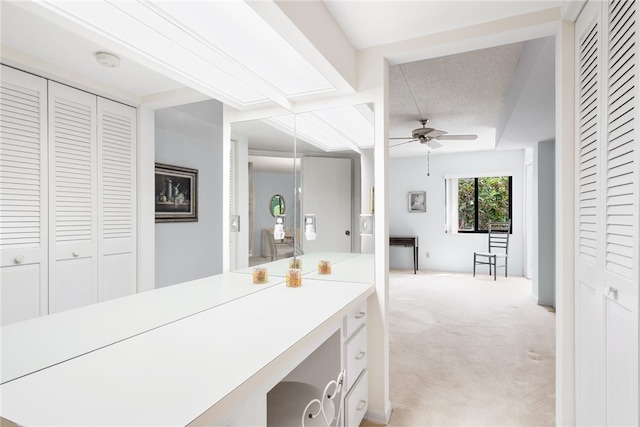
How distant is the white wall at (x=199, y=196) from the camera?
982mm

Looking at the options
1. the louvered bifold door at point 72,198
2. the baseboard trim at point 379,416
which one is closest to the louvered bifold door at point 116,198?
the louvered bifold door at point 72,198

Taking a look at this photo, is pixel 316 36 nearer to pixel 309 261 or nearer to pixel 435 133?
pixel 309 261

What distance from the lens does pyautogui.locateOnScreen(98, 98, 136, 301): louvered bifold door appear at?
2.79 feet

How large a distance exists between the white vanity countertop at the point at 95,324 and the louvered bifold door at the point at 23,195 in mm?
73

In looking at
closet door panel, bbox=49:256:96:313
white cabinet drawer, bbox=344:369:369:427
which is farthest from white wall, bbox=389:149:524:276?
closet door panel, bbox=49:256:96:313

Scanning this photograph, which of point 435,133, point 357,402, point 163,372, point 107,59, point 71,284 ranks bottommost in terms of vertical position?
point 357,402

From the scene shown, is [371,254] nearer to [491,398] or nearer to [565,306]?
[565,306]

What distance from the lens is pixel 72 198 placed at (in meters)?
0.78

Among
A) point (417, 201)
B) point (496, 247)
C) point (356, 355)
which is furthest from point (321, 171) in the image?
point (496, 247)

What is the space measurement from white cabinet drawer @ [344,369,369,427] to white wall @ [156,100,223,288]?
0.99 m

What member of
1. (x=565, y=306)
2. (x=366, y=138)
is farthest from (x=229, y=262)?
(x=565, y=306)

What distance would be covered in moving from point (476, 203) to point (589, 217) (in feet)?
18.8

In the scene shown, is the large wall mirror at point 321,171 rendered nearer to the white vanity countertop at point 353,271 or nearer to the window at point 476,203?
the white vanity countertop at point 353,271

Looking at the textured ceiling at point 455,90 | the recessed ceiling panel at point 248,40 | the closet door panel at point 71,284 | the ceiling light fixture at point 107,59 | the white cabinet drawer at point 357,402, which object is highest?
the textured ceiling at point 455,90
